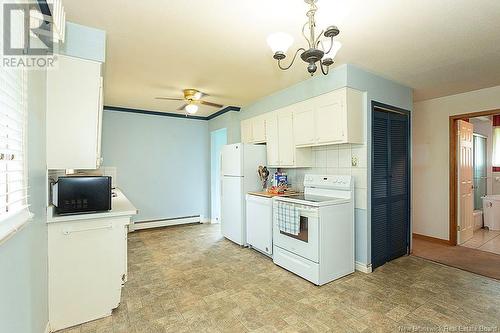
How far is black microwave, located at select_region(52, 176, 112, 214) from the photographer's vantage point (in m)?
2.07

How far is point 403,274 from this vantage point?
299cm

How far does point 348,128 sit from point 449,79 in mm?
1757

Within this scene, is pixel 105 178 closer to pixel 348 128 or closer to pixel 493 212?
pixel 348 128

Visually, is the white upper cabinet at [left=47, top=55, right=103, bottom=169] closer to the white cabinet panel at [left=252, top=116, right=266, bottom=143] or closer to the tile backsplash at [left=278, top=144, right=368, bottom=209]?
the white cabinet panel at [left=252, top=116, right=266, bottom=143]

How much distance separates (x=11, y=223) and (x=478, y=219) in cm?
696

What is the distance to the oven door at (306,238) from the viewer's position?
108 inches

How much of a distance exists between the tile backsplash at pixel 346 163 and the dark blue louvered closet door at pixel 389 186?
0.57 feet

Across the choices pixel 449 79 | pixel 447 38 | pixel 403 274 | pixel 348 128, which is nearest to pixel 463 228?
pixel 403 274

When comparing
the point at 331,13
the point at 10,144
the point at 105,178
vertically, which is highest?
the point at 331,13

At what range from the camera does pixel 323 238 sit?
274 cm

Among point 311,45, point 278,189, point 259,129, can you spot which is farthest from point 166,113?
point 311,45

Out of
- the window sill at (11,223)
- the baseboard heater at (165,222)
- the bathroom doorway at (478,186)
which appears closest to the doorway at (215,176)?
the baseboard heater at (165,222)

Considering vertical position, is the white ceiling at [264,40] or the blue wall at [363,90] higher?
the white ceiling at [264,40]

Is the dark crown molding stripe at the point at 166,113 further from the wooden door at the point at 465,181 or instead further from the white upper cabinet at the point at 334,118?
the wooden door at the point at 465,181
